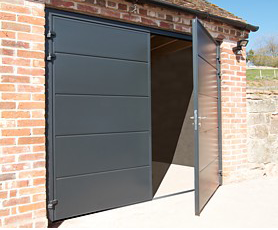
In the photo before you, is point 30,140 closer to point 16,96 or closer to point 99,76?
point 16,96

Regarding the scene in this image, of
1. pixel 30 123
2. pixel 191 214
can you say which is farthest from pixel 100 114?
pixel 191 214

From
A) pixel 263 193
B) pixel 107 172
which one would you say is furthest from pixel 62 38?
pixel 263 193

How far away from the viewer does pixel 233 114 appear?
481 centimetres

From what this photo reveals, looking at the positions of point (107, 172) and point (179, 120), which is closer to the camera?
point (107, 172)

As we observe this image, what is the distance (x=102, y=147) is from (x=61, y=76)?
1.09m

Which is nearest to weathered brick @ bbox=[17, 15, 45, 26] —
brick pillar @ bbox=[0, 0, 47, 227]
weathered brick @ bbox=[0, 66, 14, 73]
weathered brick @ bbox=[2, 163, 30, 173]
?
brick pillar @ bbox=[0, 0, 47, 227]

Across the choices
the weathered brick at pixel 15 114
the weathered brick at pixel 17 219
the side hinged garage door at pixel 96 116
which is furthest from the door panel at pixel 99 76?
the weathered brick at pixel 17 219

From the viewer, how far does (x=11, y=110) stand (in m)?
2.83

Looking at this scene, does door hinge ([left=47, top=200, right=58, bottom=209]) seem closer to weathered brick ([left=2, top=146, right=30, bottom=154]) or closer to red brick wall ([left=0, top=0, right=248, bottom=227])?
red brick wall ([left=0, top=0, right=248, bottom=227])

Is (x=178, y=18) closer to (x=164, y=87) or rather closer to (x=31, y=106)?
(x=31, y=106)

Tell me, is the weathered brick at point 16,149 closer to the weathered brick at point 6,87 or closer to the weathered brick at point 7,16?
the weathered brick at point 6,87

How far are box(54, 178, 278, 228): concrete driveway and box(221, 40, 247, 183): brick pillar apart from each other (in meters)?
0.67

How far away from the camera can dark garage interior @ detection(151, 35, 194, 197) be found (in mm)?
6492

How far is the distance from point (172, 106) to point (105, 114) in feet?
12.2
